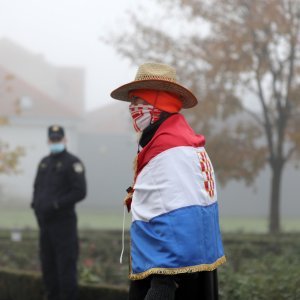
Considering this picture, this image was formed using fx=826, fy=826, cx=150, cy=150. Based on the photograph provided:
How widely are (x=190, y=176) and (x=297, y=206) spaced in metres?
53.2

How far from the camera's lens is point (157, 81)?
13.4 ft

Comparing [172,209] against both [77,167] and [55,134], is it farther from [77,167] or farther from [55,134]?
[55,134]

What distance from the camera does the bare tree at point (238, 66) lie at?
1986cm

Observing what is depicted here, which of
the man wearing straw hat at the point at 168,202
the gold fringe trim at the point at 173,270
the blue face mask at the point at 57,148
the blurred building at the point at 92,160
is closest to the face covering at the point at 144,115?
the man wearing straw hat at the point at 168,202

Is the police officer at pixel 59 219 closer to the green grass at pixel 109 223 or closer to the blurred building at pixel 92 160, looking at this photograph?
the green grass at pixel 109 223

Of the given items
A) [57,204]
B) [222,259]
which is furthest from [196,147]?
[57,204]

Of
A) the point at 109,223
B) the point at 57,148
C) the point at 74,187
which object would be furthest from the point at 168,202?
the point at 109,223

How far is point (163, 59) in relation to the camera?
69.5ft

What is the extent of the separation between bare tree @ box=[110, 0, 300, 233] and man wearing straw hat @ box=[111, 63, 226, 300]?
619 inches

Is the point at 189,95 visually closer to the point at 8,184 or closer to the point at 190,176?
the point at 190,176

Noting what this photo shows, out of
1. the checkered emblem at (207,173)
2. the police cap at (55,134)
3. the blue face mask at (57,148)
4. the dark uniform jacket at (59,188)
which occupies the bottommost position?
the checkered emblem at (207,173)

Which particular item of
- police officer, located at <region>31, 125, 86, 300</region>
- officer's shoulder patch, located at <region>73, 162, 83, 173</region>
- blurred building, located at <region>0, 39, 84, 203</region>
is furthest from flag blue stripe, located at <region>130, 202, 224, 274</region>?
blurred building, located at <region>0, 39, 84, 203</region>

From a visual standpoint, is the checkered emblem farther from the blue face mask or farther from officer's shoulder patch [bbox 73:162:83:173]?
the blue face mask

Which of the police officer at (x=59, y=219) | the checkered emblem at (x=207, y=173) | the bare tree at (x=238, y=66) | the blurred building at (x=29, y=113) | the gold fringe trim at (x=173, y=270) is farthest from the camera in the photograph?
the blurred building at (x=29, y=113)
